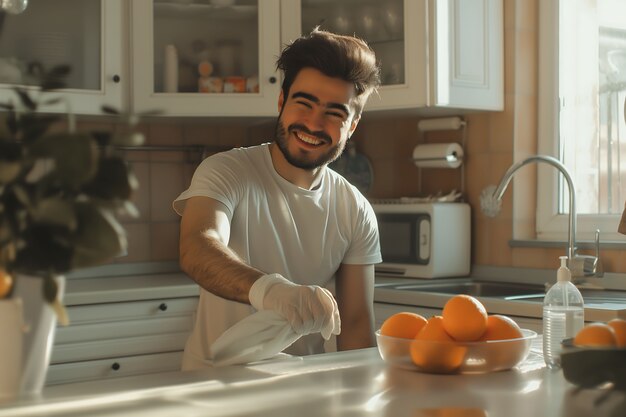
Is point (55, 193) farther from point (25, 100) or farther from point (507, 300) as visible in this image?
point (507, 300)

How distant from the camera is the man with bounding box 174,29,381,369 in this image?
2172 mm

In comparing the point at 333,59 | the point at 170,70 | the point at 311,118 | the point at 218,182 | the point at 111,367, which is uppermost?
the point at 170,70

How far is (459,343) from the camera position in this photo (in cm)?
144

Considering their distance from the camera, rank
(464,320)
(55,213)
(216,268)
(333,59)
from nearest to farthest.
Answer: (55,213) → (464,320) → (216,268) → (333,59)

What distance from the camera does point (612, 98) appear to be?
318cm

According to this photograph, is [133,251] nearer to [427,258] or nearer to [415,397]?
[427,258]

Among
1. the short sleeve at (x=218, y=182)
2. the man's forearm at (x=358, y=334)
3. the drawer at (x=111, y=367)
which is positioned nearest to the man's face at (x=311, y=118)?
the short sleeve at (x=218, y=182)

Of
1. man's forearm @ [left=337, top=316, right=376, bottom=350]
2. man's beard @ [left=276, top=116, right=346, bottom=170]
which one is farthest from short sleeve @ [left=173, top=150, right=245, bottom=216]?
man's forearm @ [left=337, top=316, right=376, bottom=350]

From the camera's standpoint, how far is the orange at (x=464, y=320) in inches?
56.6

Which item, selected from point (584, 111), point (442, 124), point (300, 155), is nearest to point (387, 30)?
point (442, 124)

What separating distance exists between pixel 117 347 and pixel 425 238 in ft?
3.63

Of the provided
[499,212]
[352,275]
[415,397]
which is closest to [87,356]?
[352,275]

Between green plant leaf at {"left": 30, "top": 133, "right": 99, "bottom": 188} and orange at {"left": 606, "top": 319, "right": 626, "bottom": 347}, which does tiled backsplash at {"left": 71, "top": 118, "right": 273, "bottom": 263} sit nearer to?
orange at {"left": 606, "top": 319, "right": 626, "bottom": 347}

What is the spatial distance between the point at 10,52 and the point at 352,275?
5.01ft
